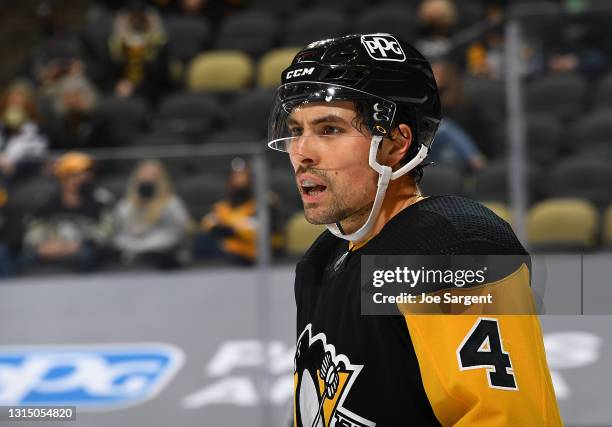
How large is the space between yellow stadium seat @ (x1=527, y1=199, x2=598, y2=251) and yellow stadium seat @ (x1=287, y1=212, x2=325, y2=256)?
81 cm

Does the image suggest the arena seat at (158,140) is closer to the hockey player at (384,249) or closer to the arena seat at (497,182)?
the arena seat at (497,182)

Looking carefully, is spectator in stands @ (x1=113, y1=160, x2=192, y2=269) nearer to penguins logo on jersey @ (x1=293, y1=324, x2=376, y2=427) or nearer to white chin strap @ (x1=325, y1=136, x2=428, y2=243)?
penguins logo on jersey @ (x1=293, y1=324, x2=376, y2=427)

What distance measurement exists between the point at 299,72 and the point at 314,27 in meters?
5.76

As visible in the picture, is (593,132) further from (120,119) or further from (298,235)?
(120,119)

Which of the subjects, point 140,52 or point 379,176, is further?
point 140,52

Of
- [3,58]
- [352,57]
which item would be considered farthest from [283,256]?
[3,58]

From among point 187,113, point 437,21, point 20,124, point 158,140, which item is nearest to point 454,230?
point 158,140

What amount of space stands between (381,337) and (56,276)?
2.64 metres

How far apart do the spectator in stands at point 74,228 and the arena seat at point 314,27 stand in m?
3.52

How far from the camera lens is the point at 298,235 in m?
3.86

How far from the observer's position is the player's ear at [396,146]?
1.74m

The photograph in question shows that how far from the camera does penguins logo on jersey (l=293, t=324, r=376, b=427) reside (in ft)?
5.41

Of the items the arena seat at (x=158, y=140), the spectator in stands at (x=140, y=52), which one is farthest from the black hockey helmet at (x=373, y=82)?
the spectator in stands at (x=140, y=52)

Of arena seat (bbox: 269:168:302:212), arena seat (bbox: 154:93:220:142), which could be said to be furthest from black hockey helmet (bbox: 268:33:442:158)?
arena seat (bbox: 154:93:220:142)
